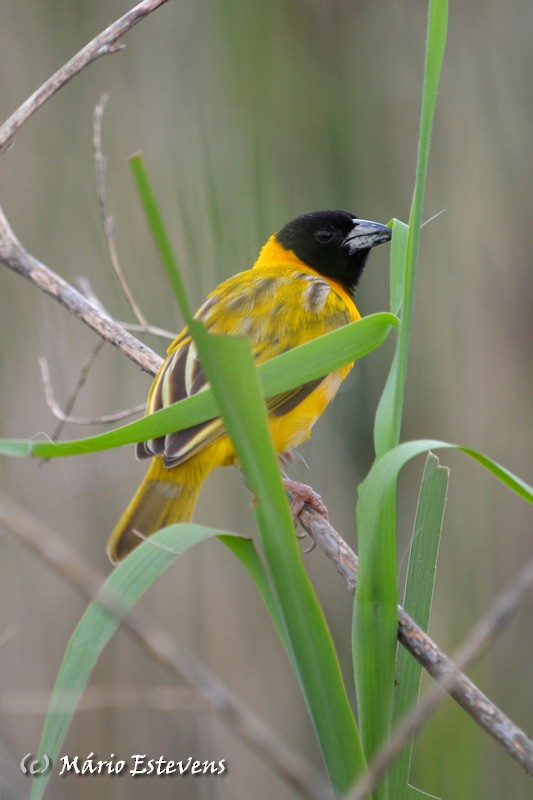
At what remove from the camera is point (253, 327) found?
232cm

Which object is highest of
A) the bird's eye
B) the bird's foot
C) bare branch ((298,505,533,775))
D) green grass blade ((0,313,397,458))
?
green grass blade ((0,313,397,458))

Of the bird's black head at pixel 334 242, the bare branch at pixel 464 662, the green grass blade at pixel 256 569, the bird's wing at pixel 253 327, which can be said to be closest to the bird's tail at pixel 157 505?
the bird's wing at pixel 253 327

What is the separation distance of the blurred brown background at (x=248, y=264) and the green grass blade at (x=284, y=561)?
1.43 m

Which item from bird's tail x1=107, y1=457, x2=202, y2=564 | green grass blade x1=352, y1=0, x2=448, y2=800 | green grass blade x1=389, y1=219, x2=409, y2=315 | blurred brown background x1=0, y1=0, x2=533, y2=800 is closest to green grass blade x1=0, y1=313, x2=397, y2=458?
green grass blade x1=352, y1=0, x2=448, y2=800

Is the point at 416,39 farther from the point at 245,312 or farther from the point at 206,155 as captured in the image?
the point at 245,312

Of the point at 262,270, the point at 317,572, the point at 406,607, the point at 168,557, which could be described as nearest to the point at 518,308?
the point at 262,270

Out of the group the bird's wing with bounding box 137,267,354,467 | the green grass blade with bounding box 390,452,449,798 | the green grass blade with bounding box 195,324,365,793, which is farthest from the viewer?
the bird's wing with bounding box 137,267,354,467

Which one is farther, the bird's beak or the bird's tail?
the bird's beak

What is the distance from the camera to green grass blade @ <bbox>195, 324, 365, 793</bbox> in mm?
925

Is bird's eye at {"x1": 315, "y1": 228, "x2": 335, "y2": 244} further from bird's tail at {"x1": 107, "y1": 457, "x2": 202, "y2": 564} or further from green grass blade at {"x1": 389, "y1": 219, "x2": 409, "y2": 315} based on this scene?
green grass blade at {"x1": 389, "y1": 219, "x2": 409, "y2": 315}

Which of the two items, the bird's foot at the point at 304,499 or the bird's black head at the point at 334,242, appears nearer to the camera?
the bird's foot at the point at 304,499

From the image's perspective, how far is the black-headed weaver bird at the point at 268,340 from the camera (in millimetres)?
1939

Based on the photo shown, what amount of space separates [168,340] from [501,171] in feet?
3.71

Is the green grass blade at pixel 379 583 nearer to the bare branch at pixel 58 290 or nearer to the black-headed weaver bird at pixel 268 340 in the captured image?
the black-headed weaver bird at pixel 268 340
